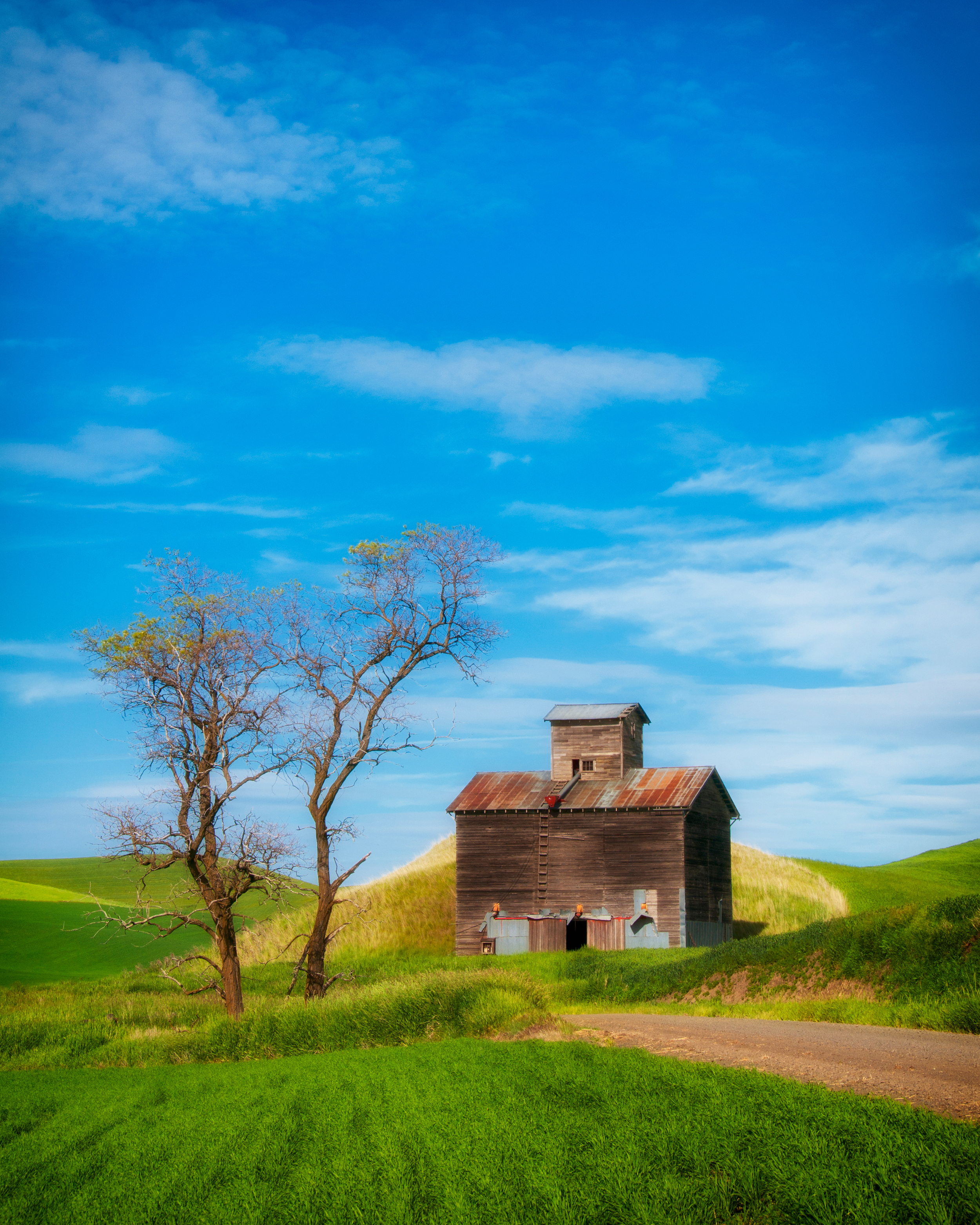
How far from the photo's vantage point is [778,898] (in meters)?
52.6

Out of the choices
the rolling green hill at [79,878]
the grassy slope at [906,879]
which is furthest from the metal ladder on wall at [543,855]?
the rolling green hill at [79,878]

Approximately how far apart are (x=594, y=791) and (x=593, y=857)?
10.7 ft

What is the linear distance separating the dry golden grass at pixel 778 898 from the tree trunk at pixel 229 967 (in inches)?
1237

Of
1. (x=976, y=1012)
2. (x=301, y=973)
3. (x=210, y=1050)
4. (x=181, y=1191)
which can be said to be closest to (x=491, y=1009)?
(x=210, y=1050)

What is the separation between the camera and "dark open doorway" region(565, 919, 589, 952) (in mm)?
40125

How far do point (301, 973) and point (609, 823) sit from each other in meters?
14.1

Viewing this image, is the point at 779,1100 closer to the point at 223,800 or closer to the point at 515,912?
the point at 223,800

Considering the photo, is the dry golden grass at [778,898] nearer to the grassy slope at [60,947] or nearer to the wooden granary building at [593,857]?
the wooden granary building at [593,857]

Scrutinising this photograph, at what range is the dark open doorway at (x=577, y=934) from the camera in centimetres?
4012

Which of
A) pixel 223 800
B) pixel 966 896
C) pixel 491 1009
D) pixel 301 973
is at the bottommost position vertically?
pixel 301 973

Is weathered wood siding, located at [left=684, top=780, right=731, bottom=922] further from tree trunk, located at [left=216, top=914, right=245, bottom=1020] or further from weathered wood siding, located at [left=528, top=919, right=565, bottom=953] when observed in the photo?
tree trunk, located at [left=216, top=914, right=245, bottom=1020]

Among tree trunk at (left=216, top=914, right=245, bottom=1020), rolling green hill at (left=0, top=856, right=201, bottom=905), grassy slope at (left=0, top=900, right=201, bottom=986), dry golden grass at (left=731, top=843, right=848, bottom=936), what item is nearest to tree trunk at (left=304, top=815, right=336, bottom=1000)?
tree trunk at (left=216, top=914, right=245, bottom=1020)

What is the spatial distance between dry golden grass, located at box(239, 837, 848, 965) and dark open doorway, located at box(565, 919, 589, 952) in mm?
6673

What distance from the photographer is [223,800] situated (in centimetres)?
2523
